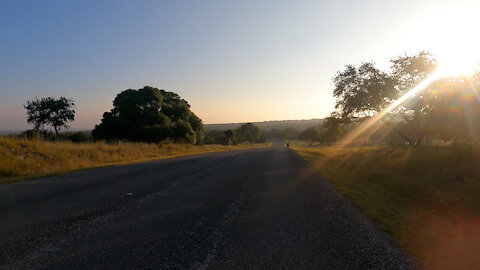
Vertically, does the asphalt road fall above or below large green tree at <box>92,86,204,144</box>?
below

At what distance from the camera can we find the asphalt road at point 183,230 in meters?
4.80

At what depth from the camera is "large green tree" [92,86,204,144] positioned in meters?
47.1

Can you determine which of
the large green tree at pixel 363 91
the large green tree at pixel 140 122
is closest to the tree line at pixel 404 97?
the large green tree at pixel 363 91

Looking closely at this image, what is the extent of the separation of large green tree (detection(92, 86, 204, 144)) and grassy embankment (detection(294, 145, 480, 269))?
35289 mm

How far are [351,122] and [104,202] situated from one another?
31857 mm

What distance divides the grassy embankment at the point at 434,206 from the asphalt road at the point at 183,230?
58 centimetres

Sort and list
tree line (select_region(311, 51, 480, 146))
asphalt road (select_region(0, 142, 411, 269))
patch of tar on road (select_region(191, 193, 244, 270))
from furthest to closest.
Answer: tree line (select_region(311, 51, 480, 146)), asphalt road (select_region(0, 142, 411, 269)), patch of tar on road (select_region(191, 193, 244, 270))

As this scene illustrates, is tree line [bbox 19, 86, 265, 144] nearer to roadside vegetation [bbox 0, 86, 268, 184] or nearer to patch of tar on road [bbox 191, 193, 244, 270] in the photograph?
roadside vegetation [bbox 0, 86, 268, 184]

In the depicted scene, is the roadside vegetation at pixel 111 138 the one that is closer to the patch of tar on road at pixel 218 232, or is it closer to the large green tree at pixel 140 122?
the large green tree at pixel 140 122

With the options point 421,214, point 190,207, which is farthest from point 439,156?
point 190,207

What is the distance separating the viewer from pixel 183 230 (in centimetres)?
628

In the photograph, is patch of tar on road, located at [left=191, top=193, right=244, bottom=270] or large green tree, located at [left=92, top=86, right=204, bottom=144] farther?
large green tree, located at [left=92, top=86, right=204, bottom=144]

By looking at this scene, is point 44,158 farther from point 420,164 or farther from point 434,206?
point 420,164

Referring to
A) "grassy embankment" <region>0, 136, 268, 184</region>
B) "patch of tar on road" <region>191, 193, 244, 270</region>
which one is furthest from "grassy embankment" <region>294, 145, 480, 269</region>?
"grassy embankment" <region>0, 136, 268, 184</region>
